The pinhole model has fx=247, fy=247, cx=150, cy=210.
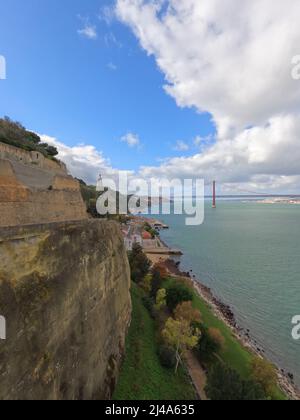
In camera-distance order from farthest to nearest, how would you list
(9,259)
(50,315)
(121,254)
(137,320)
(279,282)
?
(279,282) < (137,320) < (121,254) < (50,315) < (9,259)

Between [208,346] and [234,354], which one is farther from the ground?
[208,346]

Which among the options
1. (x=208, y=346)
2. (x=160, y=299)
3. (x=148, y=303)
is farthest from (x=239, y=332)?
(x=148, y=303)

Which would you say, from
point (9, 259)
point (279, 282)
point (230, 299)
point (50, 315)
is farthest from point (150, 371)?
point (279, 282)

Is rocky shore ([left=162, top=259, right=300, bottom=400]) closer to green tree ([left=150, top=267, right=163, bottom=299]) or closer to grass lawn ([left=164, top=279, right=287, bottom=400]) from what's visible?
grass lawn ([left=164, top=279, right=287, bottom=400])

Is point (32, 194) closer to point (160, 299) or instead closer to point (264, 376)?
point (160, 299)

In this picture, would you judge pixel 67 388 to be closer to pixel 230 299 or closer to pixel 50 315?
pixel 50 315
